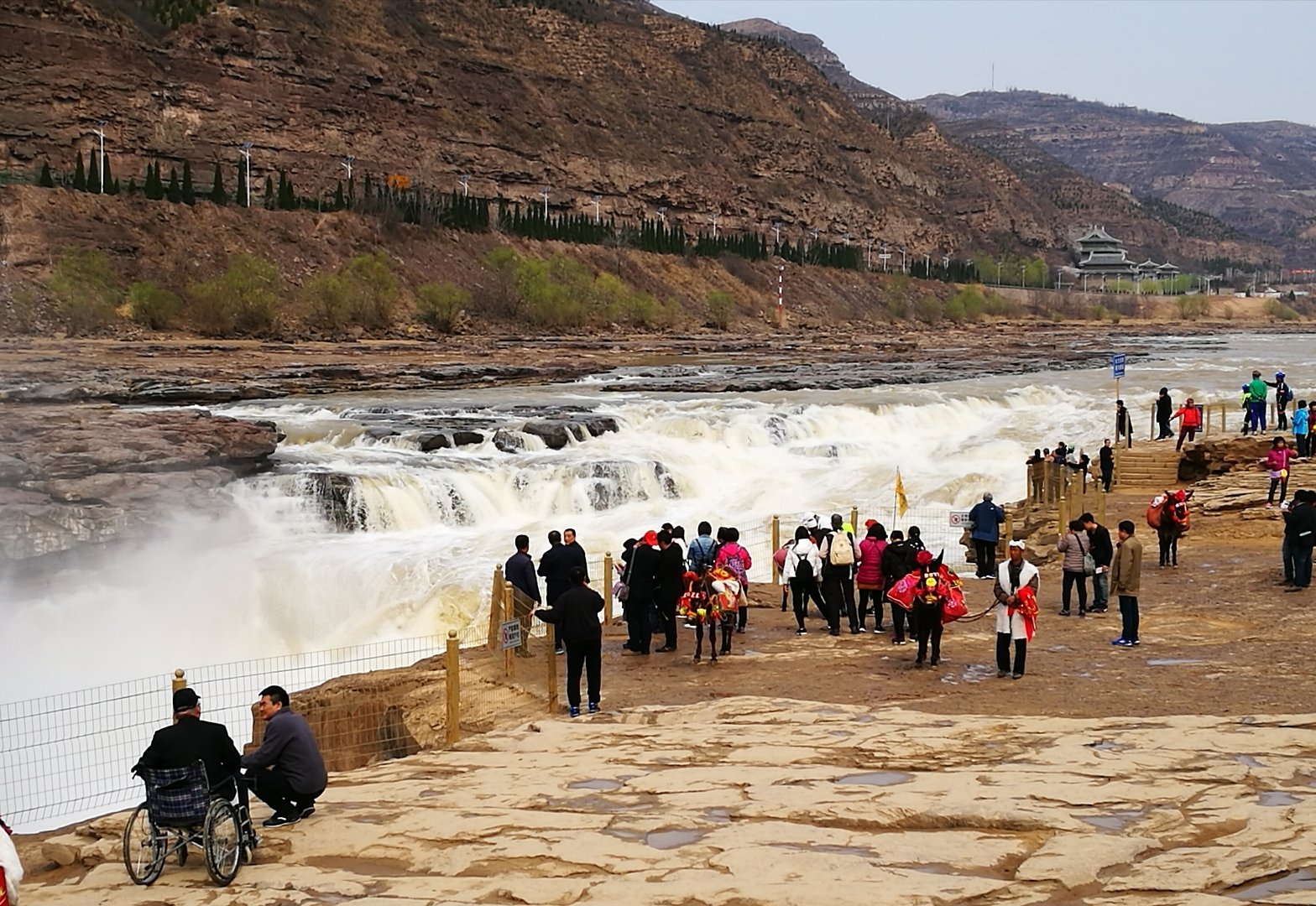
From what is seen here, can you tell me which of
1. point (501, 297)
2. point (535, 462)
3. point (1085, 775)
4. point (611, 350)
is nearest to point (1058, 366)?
point (611, 350)

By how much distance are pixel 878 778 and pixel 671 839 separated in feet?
6.60

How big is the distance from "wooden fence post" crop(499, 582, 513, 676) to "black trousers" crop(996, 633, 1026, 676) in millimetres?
5089

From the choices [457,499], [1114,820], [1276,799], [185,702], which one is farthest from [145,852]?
[457,499]

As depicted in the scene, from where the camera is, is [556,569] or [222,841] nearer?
[222,841]

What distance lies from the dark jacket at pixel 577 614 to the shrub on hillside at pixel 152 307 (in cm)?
5424

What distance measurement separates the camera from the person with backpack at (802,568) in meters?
16.2

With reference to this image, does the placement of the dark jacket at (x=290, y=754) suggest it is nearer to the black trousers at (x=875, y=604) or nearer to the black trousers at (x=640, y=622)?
the black trousers at (x=640, y=622)

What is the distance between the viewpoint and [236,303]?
63.4 meters

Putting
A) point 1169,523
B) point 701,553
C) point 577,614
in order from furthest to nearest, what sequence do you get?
point 1169,523, point 701,553, point 577,614

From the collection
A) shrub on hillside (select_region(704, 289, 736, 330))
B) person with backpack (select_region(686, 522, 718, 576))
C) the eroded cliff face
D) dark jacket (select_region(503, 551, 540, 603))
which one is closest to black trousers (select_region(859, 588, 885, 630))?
person with backpack (select_region(686, 522, 718, 576))

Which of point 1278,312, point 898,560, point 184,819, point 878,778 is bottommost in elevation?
point 878,778

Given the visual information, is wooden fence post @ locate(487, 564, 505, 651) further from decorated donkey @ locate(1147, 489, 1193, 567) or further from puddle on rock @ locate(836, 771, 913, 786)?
decorated donkey @ locate(1147, 489, 1193, 567)

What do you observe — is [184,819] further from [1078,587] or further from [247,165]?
[247,165]

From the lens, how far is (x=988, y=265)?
16850 cm
